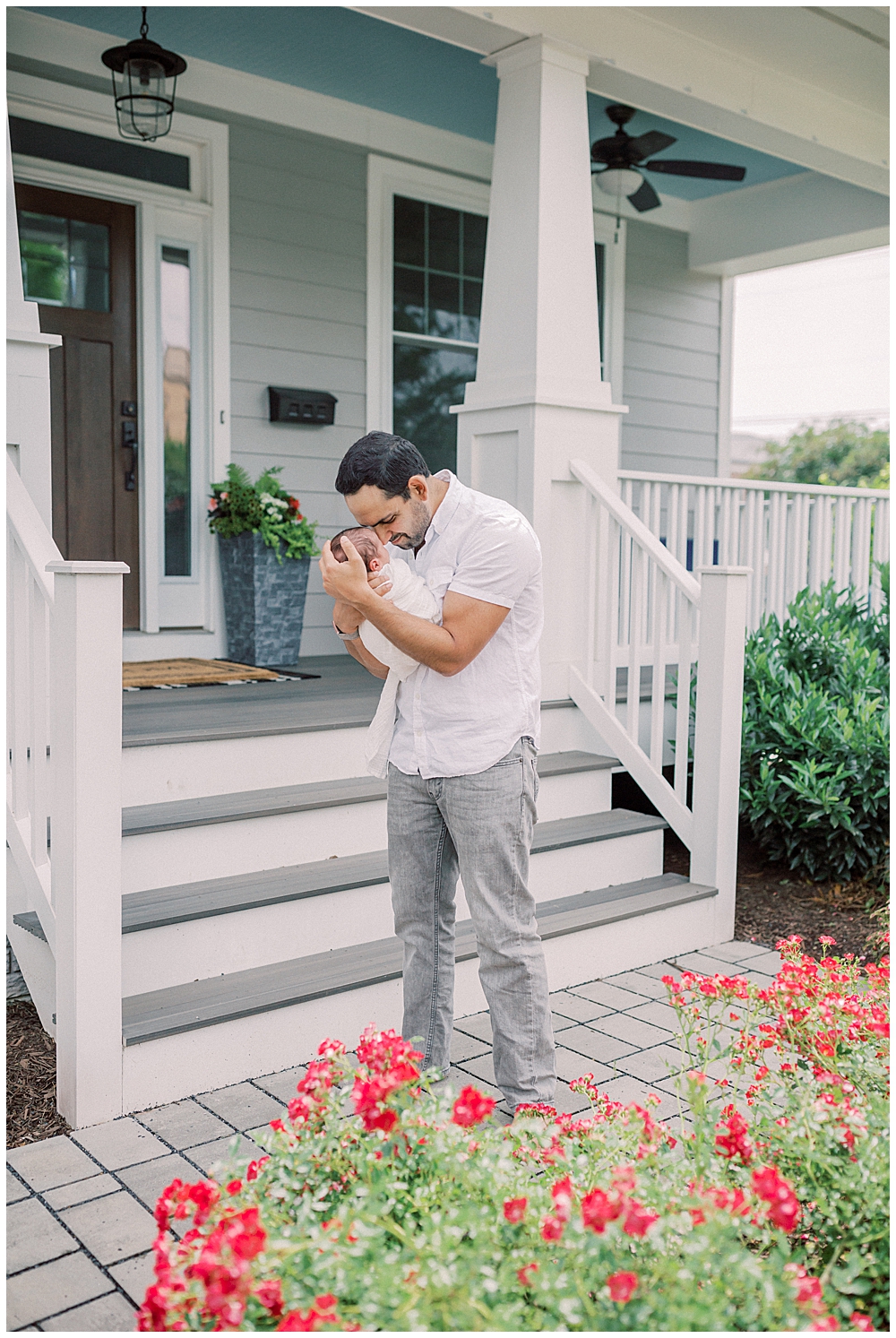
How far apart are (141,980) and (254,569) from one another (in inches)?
115

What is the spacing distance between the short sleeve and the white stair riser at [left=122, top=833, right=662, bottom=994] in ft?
4.18

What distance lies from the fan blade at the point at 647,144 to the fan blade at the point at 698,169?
8 cm

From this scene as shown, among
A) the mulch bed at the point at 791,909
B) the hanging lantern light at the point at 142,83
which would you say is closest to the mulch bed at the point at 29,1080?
the mulch bed at the point at 791,909

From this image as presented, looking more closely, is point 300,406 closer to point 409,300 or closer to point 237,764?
point 409,300

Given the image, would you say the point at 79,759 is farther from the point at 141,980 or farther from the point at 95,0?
the point at 95,0

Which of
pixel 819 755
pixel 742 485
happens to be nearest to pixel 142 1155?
pixel 819 755

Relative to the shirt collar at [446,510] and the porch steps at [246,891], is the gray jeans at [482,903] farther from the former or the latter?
the porch steps at [246,891]

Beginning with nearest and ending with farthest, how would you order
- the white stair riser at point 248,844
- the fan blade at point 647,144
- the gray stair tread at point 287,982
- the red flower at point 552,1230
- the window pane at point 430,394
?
the red flower at point 552,1230
the gray stair tread at point 287,982
the white stair riser at point 248,844
the fan blade at point 647,144
the window pane at point 430,394

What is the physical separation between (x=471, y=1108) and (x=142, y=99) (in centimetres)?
472

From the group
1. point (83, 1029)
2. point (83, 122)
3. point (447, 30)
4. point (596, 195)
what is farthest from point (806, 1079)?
point (596, 195)

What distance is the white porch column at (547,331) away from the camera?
14.2ft

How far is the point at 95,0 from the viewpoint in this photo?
3.01 m

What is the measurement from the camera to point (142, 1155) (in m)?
2.40

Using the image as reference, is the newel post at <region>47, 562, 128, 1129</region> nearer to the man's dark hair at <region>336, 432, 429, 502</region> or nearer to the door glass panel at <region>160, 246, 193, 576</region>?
the man's dark hair at <region>336, 432, 429, 502</region>
